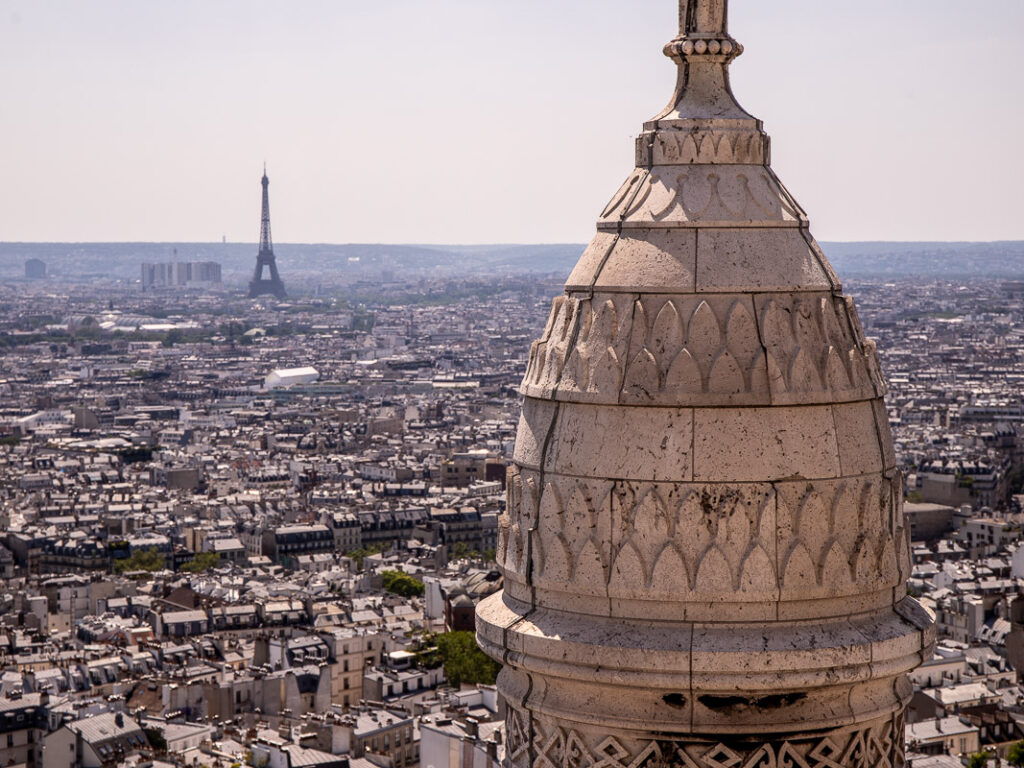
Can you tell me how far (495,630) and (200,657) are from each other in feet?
154

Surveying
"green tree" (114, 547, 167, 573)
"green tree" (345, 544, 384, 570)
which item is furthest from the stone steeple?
"green tree" (114, 547, 167, 573)

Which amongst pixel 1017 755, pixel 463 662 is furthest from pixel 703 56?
pixel 463 662

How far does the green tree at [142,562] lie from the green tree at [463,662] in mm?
21664

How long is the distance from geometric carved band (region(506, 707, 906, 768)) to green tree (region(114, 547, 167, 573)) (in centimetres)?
6477

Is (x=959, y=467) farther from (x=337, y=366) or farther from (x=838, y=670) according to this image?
(x=337, y=366)

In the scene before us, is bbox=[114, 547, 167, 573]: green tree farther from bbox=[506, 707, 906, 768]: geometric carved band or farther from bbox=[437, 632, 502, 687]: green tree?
bbox=[506, 707, 906, 768]: geometric carved band

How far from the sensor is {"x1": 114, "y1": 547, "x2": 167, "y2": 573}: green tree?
226ft

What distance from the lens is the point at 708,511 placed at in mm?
4543

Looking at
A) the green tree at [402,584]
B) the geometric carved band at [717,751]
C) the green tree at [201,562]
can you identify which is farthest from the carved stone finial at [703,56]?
the green tree at [201,562]

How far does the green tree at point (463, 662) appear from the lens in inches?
1891

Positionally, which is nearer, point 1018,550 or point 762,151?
point 762,151

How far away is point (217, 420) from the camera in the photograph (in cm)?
12738

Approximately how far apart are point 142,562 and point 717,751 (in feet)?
218

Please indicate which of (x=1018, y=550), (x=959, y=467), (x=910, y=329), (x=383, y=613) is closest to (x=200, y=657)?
(x=383, y=613)
